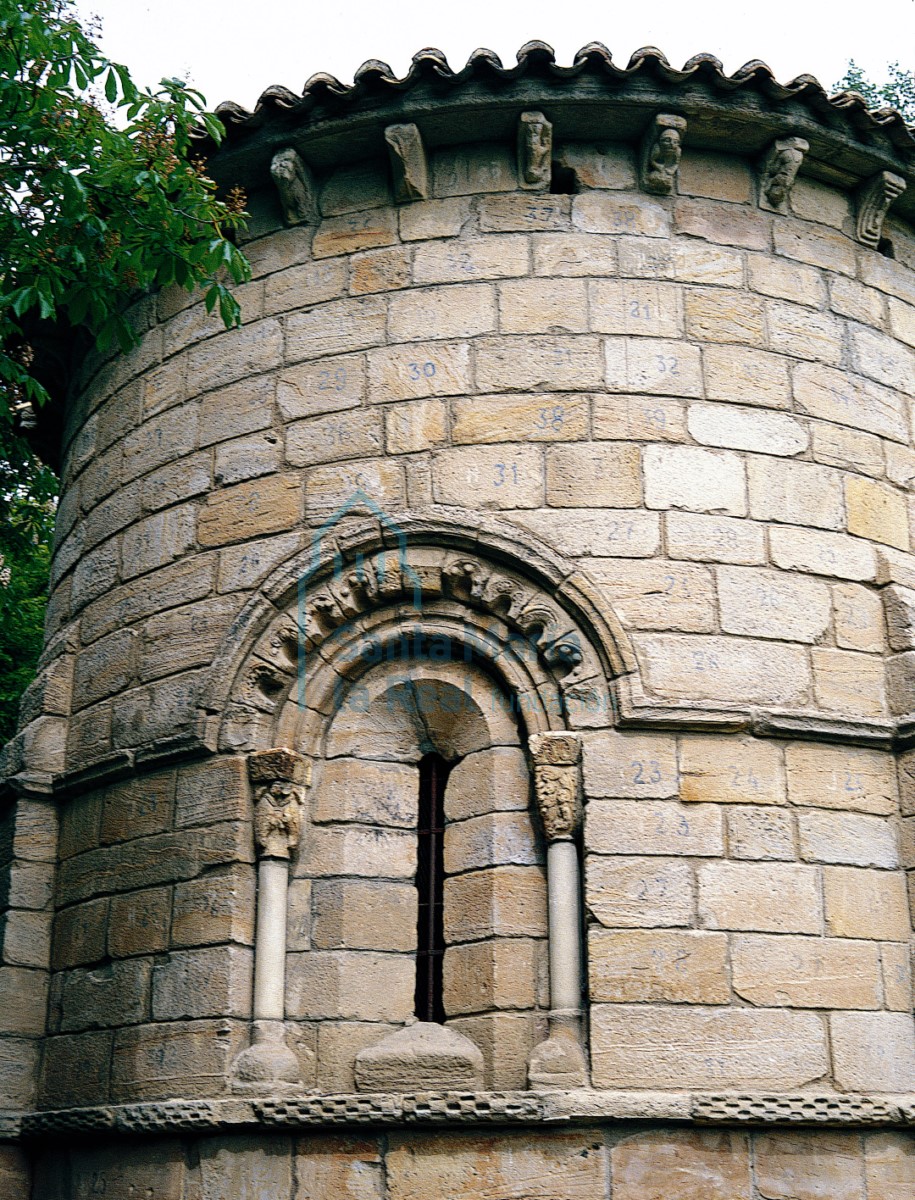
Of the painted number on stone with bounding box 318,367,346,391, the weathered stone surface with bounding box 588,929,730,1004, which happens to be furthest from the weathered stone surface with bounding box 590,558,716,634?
the painted number on stone with bounding box 318,367,346,391

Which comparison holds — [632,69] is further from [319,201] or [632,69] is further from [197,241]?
[197,241]

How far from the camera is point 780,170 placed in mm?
8164

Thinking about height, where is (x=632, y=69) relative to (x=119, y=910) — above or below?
above

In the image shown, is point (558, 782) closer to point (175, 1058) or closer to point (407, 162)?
point (175, 1058)

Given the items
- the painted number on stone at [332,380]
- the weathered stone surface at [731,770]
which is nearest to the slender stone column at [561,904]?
the weathered stone surface at [731,770]

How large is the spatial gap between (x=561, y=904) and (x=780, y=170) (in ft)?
13.6

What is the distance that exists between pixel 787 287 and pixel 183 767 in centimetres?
405

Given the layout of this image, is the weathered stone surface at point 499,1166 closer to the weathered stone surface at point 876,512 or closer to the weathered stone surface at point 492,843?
the weathered stone surface at point 492,843

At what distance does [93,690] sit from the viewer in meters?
8.32

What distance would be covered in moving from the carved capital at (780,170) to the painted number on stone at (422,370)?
210 cm

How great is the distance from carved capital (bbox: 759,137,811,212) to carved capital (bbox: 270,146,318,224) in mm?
2463

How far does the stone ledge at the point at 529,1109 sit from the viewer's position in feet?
20.7

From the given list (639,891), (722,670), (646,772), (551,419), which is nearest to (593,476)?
(551,419)

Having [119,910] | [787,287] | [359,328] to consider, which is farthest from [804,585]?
[119,910]
